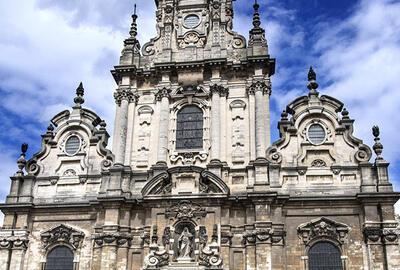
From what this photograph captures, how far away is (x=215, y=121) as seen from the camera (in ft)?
82.7

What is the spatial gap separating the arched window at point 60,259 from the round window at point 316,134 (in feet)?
36.6

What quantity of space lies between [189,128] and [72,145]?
5402mm

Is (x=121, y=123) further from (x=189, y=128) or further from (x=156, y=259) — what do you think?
(x=156, y=259)

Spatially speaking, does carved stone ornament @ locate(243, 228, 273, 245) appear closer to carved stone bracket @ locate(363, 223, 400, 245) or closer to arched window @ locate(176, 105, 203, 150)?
carved stone bracket @ locate(363, 223, 400, 245)

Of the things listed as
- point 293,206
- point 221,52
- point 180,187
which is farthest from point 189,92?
point 293,206

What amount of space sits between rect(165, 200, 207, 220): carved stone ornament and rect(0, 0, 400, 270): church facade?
0.04m

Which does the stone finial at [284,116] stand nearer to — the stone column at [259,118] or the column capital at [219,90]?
the stone column at [259,118]

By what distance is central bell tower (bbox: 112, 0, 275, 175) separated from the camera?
2492 centimetres

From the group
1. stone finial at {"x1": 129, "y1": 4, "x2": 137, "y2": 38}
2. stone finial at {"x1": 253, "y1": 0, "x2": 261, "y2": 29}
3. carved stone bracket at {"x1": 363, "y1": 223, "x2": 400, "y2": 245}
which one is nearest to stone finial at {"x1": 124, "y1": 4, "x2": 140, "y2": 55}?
stone finial at {"x1": 129, "y1": 4, "x2": 137, "y2": 38}

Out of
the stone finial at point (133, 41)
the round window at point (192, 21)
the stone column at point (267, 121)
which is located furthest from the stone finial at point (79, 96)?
the stone column at point (267, 121)

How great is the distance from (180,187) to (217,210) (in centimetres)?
182

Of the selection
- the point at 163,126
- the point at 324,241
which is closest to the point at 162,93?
the point at 163,126

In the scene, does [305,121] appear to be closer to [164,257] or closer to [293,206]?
[293,206]

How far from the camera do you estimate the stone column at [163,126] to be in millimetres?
24875
